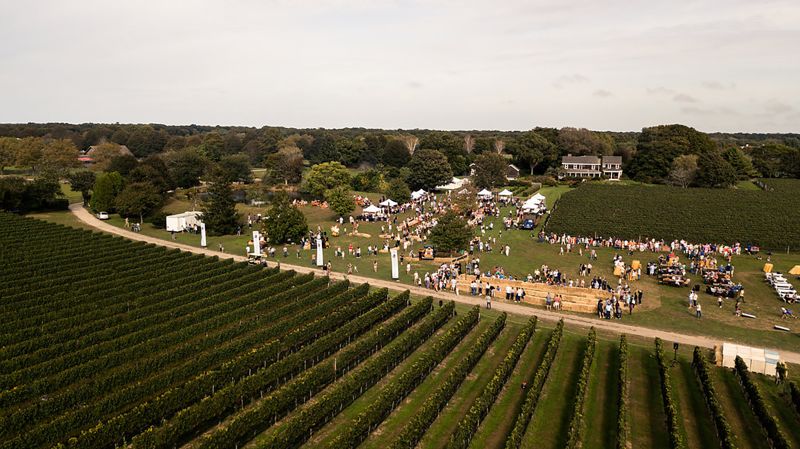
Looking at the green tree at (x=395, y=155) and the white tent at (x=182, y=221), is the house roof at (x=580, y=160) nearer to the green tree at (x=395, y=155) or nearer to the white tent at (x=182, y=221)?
the green tree at (x=395, y=155)

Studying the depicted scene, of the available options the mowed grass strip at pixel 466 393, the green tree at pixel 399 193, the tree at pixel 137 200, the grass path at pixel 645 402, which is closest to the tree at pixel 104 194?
the tree at pixel 137 200

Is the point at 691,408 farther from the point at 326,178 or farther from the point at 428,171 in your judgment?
the point at 428,171

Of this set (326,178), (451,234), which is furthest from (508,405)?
(326,178)

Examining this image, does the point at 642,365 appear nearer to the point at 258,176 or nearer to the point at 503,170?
the point at 503,170

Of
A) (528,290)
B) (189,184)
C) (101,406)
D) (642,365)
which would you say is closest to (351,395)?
(101,406)

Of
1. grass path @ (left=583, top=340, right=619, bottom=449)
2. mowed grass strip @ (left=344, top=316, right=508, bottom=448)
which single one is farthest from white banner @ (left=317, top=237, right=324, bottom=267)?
grass path @ (left=583, top=340, right=619, bottom=449)

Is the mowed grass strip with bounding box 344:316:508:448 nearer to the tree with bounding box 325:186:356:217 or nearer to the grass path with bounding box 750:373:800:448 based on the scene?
Answer: the grass path with bounding box 750:373:800:448
